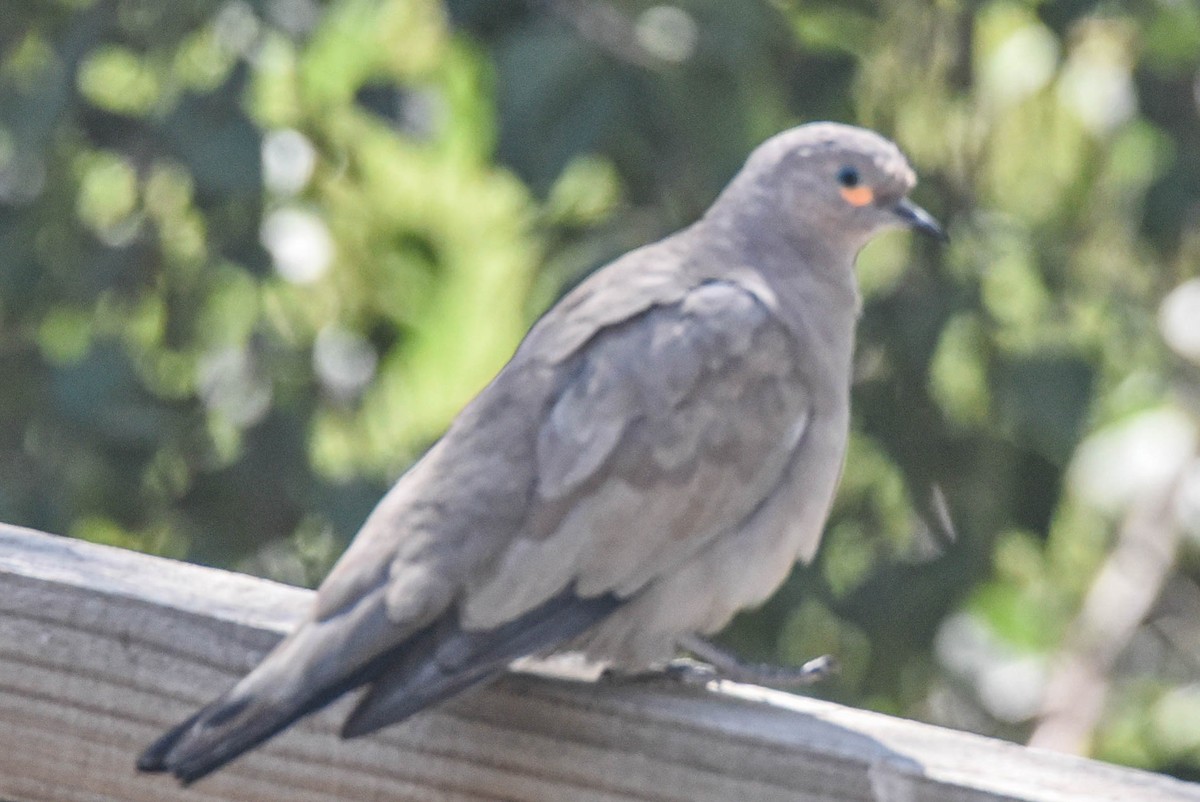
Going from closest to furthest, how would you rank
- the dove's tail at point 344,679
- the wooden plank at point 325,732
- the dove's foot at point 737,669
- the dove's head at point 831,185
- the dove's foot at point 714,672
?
1. the dove's tail at point 344,679
2. the wooden plank at point 325,732
3. the dove's foot at point 714,672
4. the dove's foot at point 737,669
5. the dove's head at point 831,185

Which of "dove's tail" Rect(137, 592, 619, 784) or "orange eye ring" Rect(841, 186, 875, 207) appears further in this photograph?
"orange eye ring" Rect(841, 186, 875, 207)

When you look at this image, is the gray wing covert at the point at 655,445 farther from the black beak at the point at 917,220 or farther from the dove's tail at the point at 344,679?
the black beak at the point at 917,220

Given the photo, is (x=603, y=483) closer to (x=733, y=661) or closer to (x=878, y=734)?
(x=733, y=661)

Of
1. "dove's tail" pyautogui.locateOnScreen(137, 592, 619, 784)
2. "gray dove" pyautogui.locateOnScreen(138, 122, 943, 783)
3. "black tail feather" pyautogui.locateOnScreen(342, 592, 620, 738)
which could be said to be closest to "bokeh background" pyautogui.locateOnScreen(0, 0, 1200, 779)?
"gray dove" pyautogui.locateOnScreen(138, 122, 943, 783)

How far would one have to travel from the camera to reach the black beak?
2.68 meters

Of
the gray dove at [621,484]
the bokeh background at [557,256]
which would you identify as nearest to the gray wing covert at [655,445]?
the gray dove at [621,484]

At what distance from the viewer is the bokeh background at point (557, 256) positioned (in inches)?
119

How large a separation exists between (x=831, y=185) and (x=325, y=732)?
50.3 inches

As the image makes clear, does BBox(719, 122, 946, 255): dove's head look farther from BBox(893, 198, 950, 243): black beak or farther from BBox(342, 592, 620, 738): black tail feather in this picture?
BBox(342, 592, 620, 738): black tail feather

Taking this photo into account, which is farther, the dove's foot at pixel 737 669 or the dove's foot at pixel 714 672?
the dove's foot at pixel 737 669

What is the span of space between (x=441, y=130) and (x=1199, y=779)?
1.78 meters

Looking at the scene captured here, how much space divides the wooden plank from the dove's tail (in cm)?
5

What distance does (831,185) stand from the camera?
2.66 m

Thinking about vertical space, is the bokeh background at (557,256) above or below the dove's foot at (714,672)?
below
